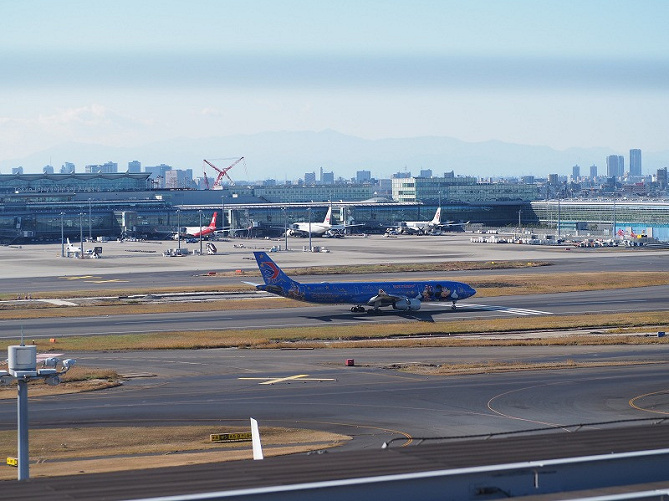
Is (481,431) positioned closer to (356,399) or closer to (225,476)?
(356,399)

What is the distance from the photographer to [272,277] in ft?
289

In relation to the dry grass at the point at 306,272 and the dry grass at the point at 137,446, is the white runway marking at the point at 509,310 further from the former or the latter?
the dry grass at the point at 137,446

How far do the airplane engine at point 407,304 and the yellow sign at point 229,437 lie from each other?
4712 cm

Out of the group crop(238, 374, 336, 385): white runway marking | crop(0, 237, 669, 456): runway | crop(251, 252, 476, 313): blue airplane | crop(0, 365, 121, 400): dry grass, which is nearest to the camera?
crop(0, 237, 669, 456): runway

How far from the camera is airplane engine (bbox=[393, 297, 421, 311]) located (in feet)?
293

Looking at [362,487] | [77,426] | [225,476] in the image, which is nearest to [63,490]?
[225,476]

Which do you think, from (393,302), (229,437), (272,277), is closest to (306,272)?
(393,302)

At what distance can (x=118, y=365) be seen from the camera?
2470 inches

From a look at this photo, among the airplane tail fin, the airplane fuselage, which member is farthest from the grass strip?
the airplane tail fin

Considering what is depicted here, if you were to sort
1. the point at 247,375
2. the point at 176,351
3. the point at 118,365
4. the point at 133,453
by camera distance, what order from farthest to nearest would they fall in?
the point at 176,351 → the point at 118,365 → the point at 247,375 → the point at 133,453

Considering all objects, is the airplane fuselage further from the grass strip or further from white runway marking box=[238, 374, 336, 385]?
white runway marking box=[238, 374, 336, 385]

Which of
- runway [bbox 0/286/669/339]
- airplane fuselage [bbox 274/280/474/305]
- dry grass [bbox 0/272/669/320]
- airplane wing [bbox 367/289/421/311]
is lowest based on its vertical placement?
runway [bbox 0/286/669/339]

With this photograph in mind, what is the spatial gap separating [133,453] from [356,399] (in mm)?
14202

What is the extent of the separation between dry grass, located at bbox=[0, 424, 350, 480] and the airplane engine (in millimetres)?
45496
